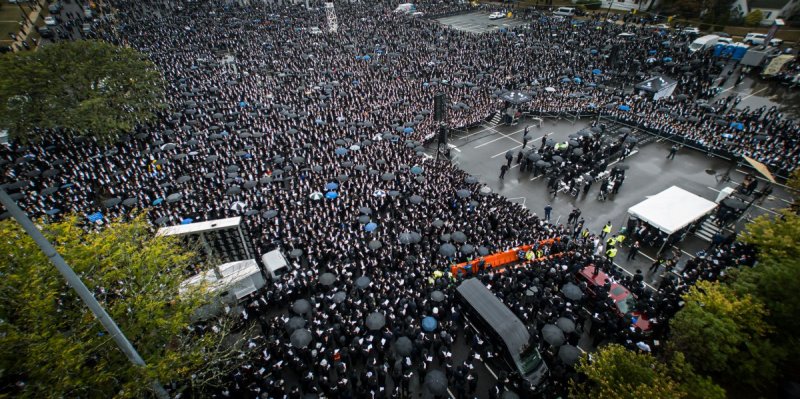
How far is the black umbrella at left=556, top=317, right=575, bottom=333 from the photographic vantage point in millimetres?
13477

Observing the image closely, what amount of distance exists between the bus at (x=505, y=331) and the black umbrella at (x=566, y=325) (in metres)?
1.50

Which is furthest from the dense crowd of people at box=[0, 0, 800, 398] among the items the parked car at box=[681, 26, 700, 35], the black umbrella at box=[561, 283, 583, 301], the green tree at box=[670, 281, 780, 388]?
Answer: the parked car at box=[681, 26, 700, 35]

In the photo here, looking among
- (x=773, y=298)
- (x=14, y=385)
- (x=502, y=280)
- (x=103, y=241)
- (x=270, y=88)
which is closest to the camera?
(x=14, y=385)

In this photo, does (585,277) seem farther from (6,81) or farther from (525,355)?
(6,81)

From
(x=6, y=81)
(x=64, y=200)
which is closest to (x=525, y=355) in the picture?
(x=64, y=200)

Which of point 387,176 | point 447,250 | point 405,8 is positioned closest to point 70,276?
point 447,250

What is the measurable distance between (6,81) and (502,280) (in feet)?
99.3

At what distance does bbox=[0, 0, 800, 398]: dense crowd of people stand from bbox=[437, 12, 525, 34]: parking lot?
1253 cm

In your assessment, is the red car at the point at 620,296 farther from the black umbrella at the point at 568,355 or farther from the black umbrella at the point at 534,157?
the black umbrella at the point at 534,157

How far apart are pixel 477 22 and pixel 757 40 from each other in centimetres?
3635

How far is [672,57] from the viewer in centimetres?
3906

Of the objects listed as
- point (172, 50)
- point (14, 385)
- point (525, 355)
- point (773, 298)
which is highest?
point (172, 50)

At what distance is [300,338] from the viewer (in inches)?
496

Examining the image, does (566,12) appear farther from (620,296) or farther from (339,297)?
(339,297)
